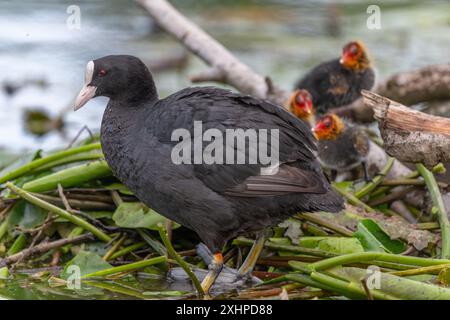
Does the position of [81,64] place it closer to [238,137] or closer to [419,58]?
[419,58]

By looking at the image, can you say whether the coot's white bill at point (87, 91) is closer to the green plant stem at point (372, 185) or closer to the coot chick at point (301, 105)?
the green plant stem at point (372, 185)

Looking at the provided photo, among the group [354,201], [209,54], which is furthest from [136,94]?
[209,54]

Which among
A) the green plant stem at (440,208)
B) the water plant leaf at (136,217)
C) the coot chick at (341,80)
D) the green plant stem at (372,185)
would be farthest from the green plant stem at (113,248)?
the coot chick at (341,80)

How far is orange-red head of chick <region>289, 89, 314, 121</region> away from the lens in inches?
217

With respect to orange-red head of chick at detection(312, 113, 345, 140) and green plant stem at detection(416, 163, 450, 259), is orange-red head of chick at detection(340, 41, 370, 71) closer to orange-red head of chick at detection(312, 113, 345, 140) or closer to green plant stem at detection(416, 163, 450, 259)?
orange-red head of chick at detection(312, 113, 345, 140)

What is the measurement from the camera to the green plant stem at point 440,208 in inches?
164

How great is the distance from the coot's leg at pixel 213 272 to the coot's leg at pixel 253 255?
139 mm

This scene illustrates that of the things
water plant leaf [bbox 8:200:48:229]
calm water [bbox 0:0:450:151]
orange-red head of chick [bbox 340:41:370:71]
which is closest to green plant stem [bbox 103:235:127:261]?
water plant leaf [bbox 8:200:48:229]

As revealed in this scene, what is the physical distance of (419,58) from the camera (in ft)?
31.1
